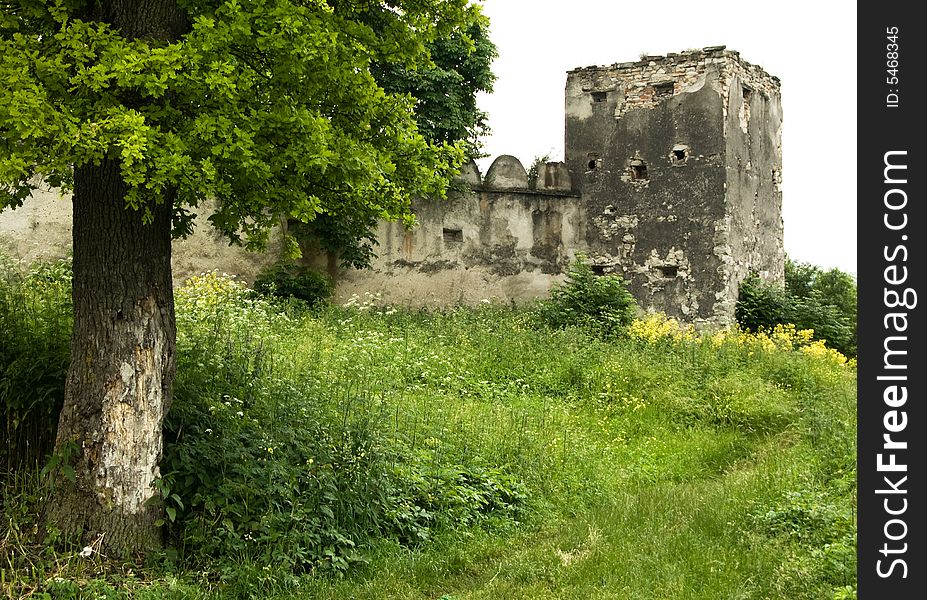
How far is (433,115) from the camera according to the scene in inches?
651

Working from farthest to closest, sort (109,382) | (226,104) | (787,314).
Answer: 1. (787,314)
2. (109,382)
3. (226,104)

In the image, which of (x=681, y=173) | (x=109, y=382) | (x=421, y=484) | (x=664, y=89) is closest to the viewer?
(x=109, y=382)

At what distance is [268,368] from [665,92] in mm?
12256

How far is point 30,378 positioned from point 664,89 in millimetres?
14339

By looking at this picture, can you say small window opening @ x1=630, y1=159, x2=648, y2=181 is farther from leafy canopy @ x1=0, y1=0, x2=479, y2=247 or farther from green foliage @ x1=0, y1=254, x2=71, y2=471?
green foliage @ x1=0, y1=254, x2=71, y2=471

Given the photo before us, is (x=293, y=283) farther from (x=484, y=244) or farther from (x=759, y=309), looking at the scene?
(x=759, y=309)

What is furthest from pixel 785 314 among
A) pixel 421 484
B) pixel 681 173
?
pixel 421 484

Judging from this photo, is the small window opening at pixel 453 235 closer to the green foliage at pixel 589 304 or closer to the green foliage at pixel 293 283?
the green foliage at pixel 589 304

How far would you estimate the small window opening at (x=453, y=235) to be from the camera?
17.5 metres

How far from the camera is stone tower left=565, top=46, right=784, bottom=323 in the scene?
17.1 metres

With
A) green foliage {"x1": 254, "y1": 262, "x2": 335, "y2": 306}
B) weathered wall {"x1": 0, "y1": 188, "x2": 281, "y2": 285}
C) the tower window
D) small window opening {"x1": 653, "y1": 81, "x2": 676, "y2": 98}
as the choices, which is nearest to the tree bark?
weathered wall {"x1": 0, "y1": 188, "x2": 281, "y2": 285}

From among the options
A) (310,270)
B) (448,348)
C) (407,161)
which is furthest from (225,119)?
(310,270)

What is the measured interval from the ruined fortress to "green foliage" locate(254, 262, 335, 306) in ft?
2.73

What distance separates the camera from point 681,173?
57.3 ft
